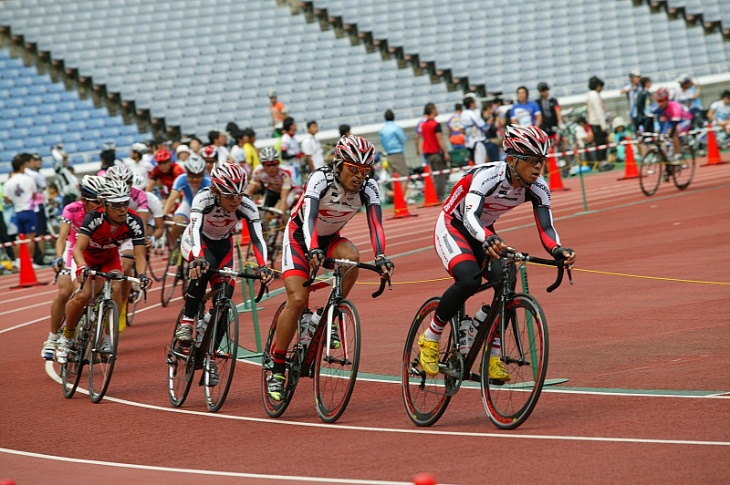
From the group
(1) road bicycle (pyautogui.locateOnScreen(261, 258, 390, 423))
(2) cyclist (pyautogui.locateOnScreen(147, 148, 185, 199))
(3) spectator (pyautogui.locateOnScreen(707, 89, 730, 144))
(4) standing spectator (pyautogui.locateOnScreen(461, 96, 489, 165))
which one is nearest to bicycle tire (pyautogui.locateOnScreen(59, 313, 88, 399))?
(1) road bicycle (pyautogui.locateOnScreen(261, 258, 390, 423))

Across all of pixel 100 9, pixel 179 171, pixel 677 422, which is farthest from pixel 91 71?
pixel 677 422

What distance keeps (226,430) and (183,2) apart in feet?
98.0

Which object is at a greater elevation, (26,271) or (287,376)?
(26,271)

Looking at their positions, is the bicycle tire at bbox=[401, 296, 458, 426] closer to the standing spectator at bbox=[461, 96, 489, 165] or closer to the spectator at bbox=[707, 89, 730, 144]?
the standing spectator at bbox=[461, 96, 489, 165]

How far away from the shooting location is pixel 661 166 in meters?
21.7

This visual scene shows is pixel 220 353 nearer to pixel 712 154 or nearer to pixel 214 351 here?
pixel 214 351

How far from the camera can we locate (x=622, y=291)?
40.9 ft

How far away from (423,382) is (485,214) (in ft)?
4.28

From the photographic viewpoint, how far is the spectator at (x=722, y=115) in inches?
1089

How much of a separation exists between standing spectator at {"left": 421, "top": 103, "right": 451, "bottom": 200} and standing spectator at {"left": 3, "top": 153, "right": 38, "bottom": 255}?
8.27m

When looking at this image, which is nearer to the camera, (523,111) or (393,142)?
(523,111)

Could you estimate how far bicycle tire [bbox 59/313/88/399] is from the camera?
10555mm

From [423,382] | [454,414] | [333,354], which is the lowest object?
[454,414]

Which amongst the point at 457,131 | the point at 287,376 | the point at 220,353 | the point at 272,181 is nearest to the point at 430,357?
the point at 287,376
